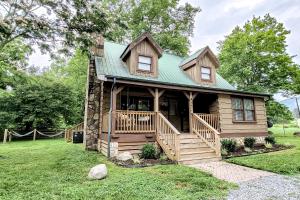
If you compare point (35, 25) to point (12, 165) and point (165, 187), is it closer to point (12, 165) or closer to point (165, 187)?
point (12, 165)

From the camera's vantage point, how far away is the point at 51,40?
29.6 ft

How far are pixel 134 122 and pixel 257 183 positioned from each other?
553cm

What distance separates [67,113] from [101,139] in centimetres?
1286

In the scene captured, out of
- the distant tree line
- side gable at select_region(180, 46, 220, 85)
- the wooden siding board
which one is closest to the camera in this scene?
the wooden siding board

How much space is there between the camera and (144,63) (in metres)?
11.3

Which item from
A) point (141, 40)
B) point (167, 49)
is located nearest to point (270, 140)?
point (141, 40)

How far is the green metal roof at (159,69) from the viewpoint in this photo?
10241 millimetres

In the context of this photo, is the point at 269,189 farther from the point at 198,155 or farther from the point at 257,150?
the point at 257,150

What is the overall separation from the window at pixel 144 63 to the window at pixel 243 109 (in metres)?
5.55

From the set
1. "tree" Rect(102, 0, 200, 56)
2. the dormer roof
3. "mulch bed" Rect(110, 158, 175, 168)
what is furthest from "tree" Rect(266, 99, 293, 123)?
"mulch bed" Rect(110, 158, 175, 168)

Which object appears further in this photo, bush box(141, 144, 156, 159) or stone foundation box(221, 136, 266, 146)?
stone foundation box(221, 136, 266, 146)

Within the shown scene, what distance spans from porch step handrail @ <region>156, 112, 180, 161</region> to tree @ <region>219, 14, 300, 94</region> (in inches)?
537

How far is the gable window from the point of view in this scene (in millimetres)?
11193

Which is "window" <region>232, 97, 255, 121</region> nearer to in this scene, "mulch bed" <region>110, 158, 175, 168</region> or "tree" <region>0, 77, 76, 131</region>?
"mulch bed" <region>110, 158, 175, 168</region>
